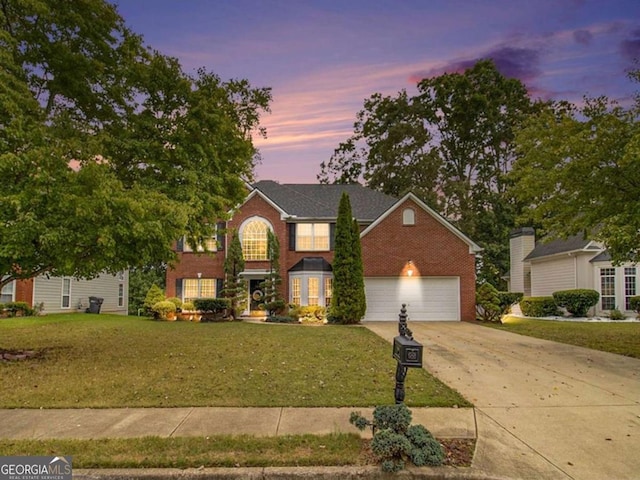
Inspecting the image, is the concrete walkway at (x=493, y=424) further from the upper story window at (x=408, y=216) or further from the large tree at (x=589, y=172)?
the upper story window at (x=408, y=216)

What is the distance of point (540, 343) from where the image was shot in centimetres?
1309

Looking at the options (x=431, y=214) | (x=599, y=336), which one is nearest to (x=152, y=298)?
(x=431, y=214)

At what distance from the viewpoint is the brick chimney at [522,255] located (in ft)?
101

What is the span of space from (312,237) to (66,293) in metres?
14.8

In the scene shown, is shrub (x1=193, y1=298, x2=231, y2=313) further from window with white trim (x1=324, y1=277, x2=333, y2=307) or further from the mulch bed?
the mulch bed

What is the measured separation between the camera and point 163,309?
22.0 metres

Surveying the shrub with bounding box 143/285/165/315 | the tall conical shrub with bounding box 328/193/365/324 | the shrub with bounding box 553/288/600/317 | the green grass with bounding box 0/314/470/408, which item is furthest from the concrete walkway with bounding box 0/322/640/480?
the shrub with bounding box 143/285/165/315

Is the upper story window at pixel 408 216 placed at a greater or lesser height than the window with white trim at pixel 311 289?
greater

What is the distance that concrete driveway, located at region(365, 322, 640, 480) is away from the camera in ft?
14.2

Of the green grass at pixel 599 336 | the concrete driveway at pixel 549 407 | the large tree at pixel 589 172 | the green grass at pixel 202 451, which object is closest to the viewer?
the green grass at pixel 202 451

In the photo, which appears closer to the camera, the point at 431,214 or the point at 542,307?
the point at 431,214

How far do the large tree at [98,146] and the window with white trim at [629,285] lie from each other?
826 inches

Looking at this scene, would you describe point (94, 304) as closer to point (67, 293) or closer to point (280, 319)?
point (67, 293)

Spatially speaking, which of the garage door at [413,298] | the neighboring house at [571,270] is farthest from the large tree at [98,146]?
the neighboring house at [571,270]
